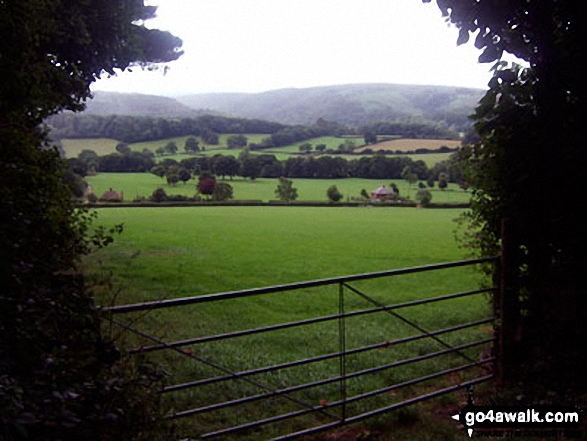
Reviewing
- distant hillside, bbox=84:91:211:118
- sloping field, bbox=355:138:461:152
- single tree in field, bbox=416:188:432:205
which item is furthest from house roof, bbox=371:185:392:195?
distant hillside, bbox=84:91:211:118

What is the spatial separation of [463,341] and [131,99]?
455ft

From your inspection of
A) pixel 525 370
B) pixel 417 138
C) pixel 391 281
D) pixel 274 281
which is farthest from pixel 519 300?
pixel 417 138

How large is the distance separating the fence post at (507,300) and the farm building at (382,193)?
62.0 metres

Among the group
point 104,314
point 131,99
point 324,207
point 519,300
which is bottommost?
point 324,207

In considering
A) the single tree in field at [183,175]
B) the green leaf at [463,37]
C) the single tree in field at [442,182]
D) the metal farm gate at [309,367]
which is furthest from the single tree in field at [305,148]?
the green leaf at [463,37]

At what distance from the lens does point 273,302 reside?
11320mm

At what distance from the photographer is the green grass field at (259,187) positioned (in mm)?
59844

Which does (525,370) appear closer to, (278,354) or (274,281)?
(278,354)

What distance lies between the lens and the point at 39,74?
367 cm

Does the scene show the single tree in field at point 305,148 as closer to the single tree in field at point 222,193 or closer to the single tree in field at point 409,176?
the single tree in field at point 409,176

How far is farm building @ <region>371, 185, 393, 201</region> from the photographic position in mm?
66562

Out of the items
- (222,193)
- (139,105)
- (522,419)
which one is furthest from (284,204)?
(139,105)

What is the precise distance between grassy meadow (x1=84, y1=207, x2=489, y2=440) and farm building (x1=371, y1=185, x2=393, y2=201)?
35.6m

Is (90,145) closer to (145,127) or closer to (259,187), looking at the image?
(145,127)
